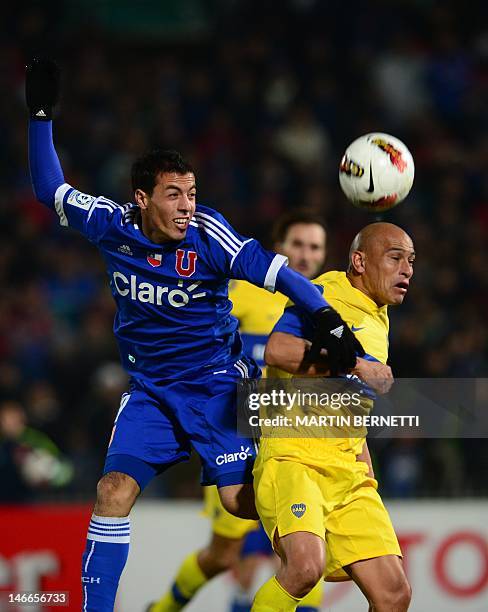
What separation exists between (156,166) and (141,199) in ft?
0.51

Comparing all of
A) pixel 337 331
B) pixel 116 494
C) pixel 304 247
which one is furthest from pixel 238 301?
pixel 337 331

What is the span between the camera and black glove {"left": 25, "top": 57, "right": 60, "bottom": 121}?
503 cm

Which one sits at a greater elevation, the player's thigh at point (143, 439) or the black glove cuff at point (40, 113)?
the black glove cuff at point (40, 113)

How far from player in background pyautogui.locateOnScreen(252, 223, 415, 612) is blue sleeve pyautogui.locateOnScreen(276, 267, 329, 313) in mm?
84

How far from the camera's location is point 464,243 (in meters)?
10.7

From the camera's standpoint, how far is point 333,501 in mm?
4488

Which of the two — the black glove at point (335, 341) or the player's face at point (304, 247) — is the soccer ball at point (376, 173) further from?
the player's face at point (304, 247)

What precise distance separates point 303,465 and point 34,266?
21.3ft

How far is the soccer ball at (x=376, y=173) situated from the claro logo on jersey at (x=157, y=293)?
83 centimetres

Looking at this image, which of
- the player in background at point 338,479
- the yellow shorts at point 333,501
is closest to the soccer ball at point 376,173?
the player in background at point 338,479

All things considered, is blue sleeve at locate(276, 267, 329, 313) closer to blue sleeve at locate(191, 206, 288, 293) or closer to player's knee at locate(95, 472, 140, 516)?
blue sleeve at locate(191, 206, 288, 293)

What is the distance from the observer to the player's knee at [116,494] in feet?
15.0

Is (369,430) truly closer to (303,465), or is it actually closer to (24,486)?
(303,465)

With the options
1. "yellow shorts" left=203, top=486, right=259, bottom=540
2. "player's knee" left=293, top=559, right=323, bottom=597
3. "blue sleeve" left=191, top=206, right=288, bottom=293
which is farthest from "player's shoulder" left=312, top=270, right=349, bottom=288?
"yellow shorts" left=203, top=486, right=259, bottom=540
